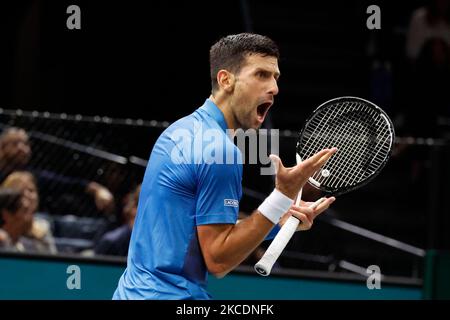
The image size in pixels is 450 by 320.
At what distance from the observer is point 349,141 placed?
14.6 feet

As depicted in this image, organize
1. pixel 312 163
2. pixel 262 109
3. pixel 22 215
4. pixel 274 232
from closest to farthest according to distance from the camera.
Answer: pixel 312 163 < pixel 262 109 < pixel 274 232 < pixel 22 215

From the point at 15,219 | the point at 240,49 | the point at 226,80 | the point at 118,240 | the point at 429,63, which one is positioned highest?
the point at 429,63

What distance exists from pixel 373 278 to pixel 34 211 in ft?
7.84

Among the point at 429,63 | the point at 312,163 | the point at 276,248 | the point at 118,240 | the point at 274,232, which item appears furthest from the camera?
the point at 429,63

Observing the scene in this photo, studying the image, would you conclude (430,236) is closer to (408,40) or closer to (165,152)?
(408,40)

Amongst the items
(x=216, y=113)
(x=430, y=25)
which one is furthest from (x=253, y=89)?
(x=430, y=25)

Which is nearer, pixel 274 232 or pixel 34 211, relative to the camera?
pixel 274 232

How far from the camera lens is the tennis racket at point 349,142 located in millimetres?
4254

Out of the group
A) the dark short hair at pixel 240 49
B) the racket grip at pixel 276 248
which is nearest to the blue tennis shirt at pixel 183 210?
the racket grip at pixel 276 248

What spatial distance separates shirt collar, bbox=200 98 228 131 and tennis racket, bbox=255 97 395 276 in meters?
0.49

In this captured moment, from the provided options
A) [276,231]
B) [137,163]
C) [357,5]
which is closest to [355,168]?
[276,231]

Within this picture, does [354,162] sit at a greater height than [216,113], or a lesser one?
lesser

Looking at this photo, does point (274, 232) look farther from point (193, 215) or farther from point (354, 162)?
point (193, 215)
